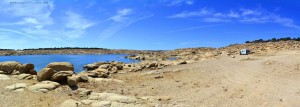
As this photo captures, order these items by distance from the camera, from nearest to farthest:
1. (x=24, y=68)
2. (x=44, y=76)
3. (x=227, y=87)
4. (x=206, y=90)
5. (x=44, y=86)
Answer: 1. (x=44, y=86)
2. (x=206, y=90)
3. (x=227, y=87)
4. (x=44, y=76)
5. (x=24, y=68)

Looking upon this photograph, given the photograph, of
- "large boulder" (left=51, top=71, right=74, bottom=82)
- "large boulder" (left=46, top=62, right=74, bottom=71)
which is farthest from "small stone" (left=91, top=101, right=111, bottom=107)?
"large boulder" (left=46, top=62, right=74, bottom=71)

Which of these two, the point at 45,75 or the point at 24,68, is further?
the point at 24,68

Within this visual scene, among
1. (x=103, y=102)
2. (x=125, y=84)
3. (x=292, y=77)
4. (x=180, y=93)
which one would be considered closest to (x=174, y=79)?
(x=125, y=84)

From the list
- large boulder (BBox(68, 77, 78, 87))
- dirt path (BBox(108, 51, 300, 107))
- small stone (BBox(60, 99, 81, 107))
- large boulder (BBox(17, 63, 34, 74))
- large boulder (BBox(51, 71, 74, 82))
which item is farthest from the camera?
large boulder (BBox(17, 63, 34, 74))

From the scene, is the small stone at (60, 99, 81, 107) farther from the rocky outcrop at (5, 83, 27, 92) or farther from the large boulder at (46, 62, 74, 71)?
the large boulder at (46, 62, 74, 71)

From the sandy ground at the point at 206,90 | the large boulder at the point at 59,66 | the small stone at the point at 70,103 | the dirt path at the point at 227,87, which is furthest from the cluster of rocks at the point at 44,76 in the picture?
the dirt path at the point at 227,87

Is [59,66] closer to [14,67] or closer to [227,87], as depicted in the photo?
[14,67]

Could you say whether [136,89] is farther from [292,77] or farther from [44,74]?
[292,77]

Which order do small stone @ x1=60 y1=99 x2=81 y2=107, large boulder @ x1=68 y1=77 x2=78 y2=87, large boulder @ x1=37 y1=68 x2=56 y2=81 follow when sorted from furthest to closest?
large boulder @ x1=37 y1=68 x2=56 y2=81
large boulder @ x1=68 y1=77 x2=78 y2=87
small stone @ x1=60 y1=99 x2=81 y2=107

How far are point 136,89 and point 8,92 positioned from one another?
6470 millimetres

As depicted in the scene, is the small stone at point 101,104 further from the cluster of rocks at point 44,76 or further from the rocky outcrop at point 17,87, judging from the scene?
the rocky outcrop at point 17,87

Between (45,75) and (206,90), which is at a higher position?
(45,75)

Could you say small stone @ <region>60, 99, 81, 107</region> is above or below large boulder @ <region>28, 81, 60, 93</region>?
below

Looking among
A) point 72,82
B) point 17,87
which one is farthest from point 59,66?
point 17,87
